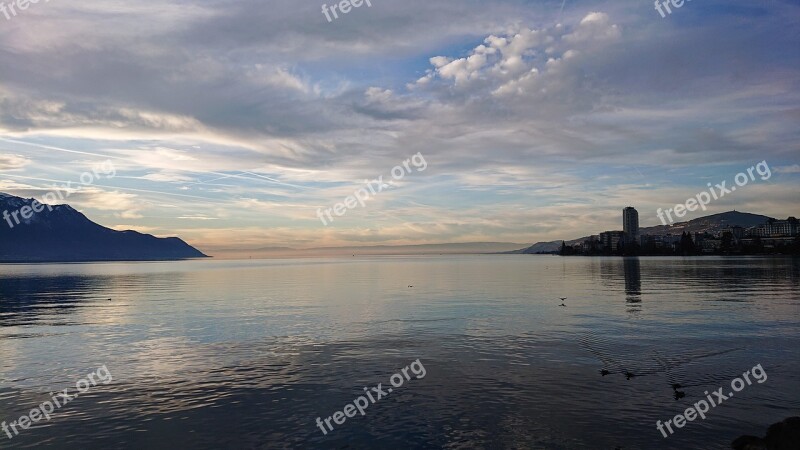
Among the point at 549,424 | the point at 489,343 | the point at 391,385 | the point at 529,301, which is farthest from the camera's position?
the point at 529,301

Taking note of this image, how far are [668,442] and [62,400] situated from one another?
3275 centimetres

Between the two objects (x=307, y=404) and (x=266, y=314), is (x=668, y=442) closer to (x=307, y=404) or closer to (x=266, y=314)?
(x=307, y=404)

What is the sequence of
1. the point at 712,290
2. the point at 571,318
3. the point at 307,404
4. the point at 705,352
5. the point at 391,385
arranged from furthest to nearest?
the point at 712,290
the point at 571,318
the point at 705,352
the point at 391,385
the point at 307,404

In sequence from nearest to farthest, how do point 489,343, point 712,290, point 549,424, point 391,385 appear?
point 549,424, point 391,385, point 489,343, point 712,290

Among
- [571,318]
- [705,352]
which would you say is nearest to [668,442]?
[705,352]

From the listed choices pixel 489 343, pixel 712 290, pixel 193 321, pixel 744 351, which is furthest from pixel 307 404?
pixel 712 290

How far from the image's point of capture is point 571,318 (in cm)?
5881

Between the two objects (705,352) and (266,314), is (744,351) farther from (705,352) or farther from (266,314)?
(266,314)

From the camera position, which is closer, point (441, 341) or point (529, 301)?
point (441, 341)

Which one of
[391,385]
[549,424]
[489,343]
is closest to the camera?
[549,424]

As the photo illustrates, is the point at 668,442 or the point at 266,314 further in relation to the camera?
the point at 266,314

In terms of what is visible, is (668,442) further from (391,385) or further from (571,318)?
(571,318)

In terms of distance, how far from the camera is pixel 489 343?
4372cm

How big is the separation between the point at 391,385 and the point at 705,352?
26.1 meters
